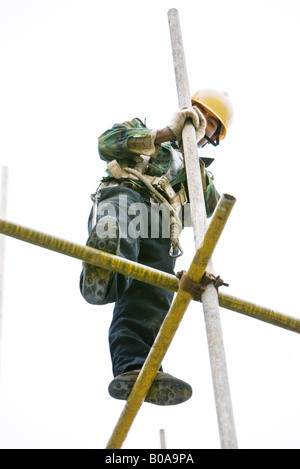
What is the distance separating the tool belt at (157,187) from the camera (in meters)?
5.10

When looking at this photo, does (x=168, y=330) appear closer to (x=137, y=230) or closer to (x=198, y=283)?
(x=198, y=283)

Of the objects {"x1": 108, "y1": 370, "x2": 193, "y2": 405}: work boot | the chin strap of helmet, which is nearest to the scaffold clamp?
{"x1": 108, "y1": 370, "x2": 193, "y2": 405}: work boot

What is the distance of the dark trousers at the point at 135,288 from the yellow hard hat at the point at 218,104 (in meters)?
1.52

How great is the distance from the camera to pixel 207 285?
12.4 feet

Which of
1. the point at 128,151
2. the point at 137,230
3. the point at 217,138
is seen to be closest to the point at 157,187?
the point at 128,151

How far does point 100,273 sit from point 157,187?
48.2 inches

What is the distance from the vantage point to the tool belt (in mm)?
5104

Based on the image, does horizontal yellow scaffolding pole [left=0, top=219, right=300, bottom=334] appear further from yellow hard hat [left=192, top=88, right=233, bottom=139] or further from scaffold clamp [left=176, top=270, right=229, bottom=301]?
yellow hard hat [left=192, top=88, right=233, bottom=139]

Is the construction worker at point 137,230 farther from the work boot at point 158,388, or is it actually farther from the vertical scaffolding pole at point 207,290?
the vertical scaffolding pole at point 207,290

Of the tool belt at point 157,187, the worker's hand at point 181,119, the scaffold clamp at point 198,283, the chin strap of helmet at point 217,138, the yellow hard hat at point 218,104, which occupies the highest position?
the yellow hard hat at point 218,104

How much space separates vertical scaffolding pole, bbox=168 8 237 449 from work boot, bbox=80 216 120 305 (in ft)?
1.49

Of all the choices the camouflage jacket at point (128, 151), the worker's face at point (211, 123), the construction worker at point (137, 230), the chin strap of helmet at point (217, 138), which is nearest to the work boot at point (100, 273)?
the construction worker at point (137, 230)

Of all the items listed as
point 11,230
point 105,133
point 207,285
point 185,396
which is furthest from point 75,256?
point 105,133

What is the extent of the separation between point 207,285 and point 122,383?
3.11 feet
